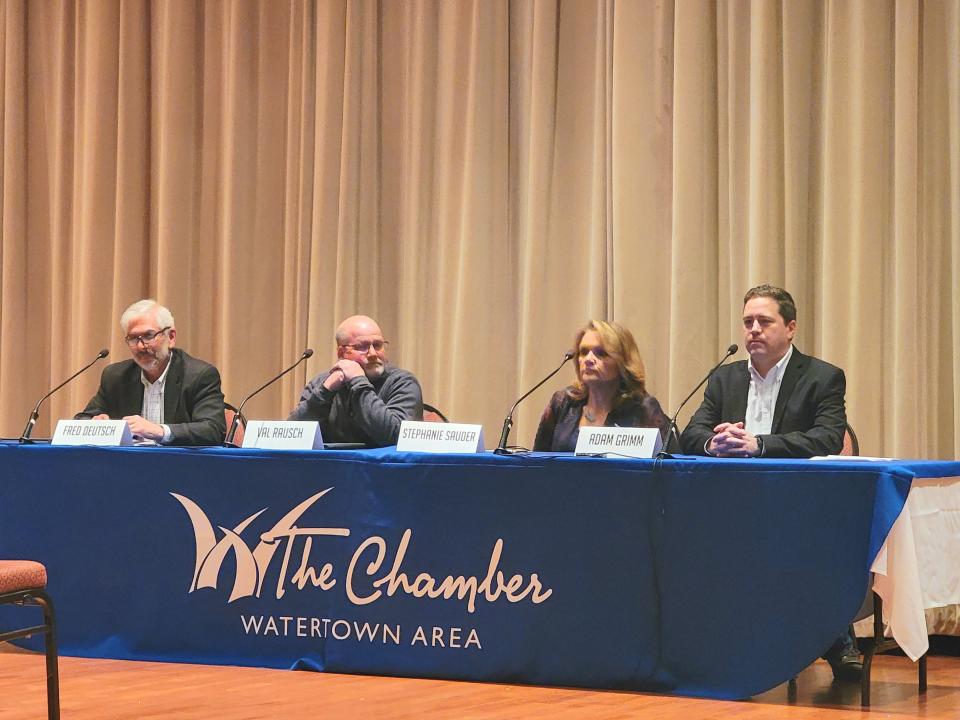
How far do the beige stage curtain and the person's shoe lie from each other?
1.23 meters

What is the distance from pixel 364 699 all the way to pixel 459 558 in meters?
0.48

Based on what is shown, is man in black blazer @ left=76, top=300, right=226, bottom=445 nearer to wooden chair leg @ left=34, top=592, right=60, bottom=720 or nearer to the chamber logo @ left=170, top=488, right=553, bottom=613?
the chamber logo @ left=170, top=488, right=553, bottom=613

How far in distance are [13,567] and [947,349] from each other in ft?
11.1

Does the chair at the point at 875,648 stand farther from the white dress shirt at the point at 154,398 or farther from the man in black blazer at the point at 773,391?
the white dress shirt at the point at 154,398

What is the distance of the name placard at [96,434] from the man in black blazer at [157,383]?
1.48 ft

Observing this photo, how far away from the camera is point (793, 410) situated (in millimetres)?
4074

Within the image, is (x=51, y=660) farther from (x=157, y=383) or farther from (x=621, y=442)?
(x=157, y=383)

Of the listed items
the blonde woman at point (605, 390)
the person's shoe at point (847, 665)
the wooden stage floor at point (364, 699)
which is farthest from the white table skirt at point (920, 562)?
the blonde woman at point (605, 390)

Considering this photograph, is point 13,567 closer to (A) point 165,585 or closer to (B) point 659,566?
(A) point 165,585

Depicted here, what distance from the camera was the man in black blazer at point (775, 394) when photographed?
12.9 ft

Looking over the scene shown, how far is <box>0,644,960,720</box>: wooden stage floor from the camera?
3271 millimetres

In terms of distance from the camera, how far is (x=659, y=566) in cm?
353

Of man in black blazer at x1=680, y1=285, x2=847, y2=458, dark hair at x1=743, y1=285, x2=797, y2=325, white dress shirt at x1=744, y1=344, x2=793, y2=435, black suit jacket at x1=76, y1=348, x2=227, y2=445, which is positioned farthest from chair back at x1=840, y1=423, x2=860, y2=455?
black suit jacket at x1=76, y1=348, x2=227, y2=445

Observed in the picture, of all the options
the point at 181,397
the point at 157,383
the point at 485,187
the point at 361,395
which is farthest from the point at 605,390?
the point at 485,187
